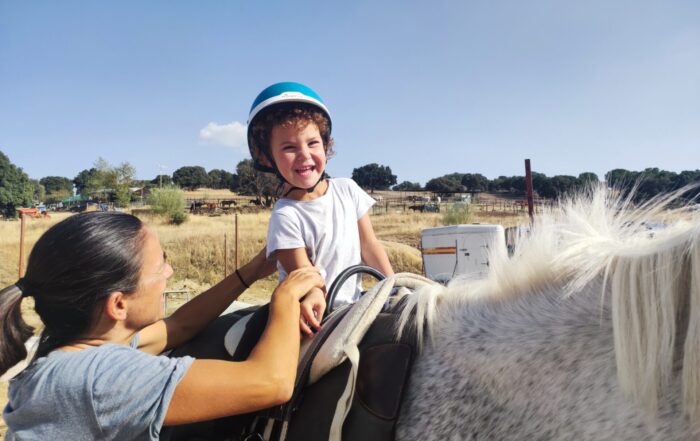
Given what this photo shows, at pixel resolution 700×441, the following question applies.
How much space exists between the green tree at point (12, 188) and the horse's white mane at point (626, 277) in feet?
232

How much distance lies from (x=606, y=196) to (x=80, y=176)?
403ft

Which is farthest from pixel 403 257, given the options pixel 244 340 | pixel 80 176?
pixel 80 176

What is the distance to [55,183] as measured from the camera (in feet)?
374

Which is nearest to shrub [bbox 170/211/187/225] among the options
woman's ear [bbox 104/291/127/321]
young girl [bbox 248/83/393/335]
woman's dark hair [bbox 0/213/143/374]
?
young girl [bbox 248/83/393/335]

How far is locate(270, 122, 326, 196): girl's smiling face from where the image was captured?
203 cm

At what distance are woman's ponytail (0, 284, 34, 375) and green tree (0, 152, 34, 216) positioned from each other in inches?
2738

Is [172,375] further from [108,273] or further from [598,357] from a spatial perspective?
[598,357]

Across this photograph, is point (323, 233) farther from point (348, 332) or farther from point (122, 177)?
point (122, 177)

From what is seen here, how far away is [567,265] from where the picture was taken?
1115 millimetres

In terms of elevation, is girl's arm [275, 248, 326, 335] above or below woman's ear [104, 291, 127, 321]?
below

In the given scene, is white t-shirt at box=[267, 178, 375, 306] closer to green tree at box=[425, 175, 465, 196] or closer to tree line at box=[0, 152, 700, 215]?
tree line at box=[0, 152, 700, 215]

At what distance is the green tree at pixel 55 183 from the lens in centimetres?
11106

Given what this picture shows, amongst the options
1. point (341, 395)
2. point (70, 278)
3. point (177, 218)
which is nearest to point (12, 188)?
point (177, 218)

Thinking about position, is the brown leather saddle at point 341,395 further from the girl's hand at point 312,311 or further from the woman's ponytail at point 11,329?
the woman's ponytail at point 11,329
